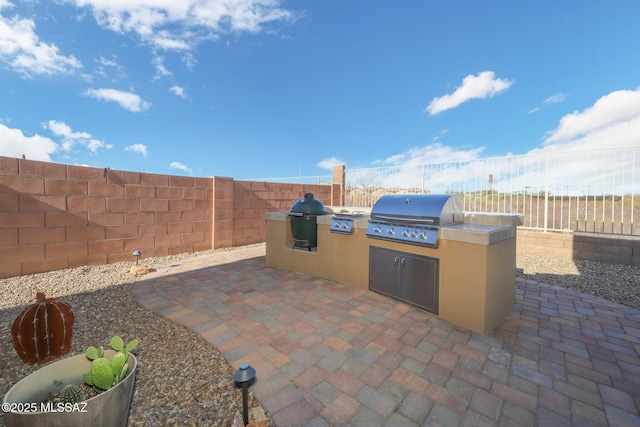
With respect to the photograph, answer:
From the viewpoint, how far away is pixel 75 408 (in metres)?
1.26

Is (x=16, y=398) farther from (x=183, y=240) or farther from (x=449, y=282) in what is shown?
(x=183, y=240)

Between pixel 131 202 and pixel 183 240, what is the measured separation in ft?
4.27

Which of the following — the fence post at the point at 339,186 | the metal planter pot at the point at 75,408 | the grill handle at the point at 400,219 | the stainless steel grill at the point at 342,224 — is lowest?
the metal planter pot at the point at 75,408

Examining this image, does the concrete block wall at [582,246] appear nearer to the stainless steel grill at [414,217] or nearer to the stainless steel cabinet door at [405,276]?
the stainless steel grill at [414,217]

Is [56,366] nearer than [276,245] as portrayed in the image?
Yes

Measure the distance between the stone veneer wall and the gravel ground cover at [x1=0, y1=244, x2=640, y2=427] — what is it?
38cm

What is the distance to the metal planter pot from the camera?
4.04 ft

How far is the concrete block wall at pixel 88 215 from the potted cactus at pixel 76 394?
13.1 feet

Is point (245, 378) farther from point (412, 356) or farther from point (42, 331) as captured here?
point (42, 331)

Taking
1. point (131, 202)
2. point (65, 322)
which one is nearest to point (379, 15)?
point (131, 202)

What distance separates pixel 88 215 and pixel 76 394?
4460 millimetres

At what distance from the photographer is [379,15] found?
6.38 metres

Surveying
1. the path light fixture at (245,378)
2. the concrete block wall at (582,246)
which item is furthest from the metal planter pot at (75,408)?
the concrete block wall at (582,246)

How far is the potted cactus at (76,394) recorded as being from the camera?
1244mm
